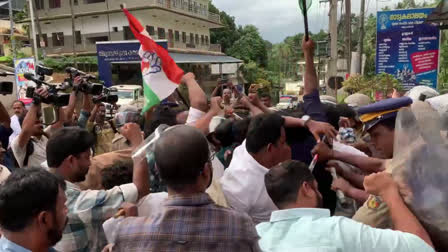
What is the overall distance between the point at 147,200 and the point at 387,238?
41.3 inches

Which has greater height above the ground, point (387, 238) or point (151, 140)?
point (151, 140)

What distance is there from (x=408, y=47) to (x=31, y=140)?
472 inches

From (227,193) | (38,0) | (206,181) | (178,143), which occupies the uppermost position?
(38,0)

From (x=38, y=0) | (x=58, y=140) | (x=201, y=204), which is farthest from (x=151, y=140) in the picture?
(x=38, y=0)

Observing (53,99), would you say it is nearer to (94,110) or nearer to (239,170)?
(94,110)

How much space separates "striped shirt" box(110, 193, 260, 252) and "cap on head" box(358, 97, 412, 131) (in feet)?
3.32

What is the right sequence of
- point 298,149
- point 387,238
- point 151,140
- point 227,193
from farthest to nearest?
point 298,149, point 227,193, point 151,140, point 387,238

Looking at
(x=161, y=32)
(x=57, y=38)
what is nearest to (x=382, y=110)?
(x=161, y=32)

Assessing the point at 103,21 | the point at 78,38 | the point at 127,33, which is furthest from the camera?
the point at 78,38

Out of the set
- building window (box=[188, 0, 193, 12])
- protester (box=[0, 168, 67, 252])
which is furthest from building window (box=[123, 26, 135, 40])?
protester (box=[0, 168, 67, 252])

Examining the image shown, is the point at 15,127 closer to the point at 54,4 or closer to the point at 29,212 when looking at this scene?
the point at 29,212

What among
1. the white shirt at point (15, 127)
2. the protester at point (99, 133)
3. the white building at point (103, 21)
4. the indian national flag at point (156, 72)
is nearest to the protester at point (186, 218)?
the indian national flag at point (156, 72)

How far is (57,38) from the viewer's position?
30.2 metres

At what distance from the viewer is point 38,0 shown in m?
30.8
